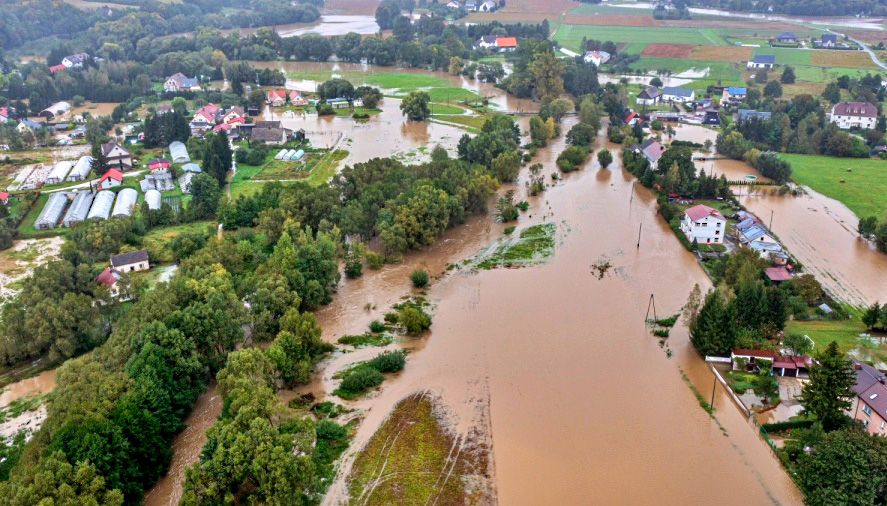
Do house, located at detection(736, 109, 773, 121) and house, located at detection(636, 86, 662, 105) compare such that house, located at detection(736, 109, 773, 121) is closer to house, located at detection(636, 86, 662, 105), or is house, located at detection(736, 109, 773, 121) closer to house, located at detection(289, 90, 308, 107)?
house, located at detection(636, 86, 662, 105)

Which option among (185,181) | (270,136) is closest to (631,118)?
(270,136)

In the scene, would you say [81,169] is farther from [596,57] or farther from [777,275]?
[596,57]

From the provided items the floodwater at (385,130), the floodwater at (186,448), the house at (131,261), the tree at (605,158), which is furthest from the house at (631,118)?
→ the floodwater at (186,448)

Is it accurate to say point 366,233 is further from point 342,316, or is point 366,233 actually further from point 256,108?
point 256,108

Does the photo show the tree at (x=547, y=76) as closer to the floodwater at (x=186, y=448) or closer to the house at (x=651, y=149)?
the house at (x=651, y=149)

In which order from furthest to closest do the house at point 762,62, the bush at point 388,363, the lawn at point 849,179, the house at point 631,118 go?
the house at point 762,62
the house at point 631,118
the lawn at point 849,179
the bush at point 388,363
